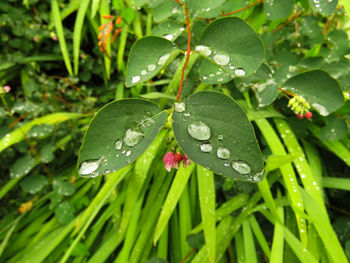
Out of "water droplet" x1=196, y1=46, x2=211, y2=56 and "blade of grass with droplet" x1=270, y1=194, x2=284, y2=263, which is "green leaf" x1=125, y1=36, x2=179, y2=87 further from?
"blade of grass with droplet" x1=270, y1=194, x2=284, y2=263

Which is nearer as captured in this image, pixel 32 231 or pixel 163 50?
pixel 163 50

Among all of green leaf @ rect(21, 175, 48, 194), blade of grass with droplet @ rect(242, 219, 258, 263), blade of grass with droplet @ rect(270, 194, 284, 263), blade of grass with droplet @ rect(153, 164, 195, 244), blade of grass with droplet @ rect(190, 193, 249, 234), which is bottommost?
blade of grass with droplet @ rect(242, 219, 258, 263)

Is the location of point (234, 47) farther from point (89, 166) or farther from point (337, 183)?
point (337, 183)

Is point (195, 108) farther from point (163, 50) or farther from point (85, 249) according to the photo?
point (85, 249)

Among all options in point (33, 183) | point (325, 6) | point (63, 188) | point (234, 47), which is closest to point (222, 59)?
point (234, 47)

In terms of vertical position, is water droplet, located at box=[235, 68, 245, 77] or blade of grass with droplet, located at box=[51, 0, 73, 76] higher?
blade of grass with droplet, located at box=[51, 0, 73, 76]

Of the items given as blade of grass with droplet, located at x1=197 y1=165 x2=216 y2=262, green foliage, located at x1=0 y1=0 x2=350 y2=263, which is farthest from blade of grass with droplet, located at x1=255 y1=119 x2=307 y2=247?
blade of grass with droplet, located at x1=197 y1=165 x2=216 y2=262

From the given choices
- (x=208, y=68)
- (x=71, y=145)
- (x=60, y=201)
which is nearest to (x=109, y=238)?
(x=60, y=201)
